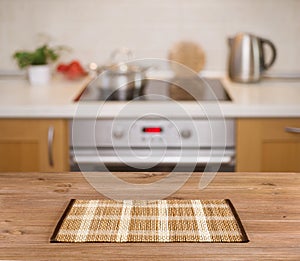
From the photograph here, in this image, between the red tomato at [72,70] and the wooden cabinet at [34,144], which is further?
the red tomato at [72,70]

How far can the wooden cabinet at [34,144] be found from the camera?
261cm

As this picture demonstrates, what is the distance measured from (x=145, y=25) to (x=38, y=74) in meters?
0.61

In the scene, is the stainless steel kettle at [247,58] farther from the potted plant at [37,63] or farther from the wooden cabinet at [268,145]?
the potted plant at [37,63]

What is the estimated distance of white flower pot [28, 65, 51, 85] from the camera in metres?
3.01

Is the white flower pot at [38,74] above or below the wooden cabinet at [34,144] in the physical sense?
A: above

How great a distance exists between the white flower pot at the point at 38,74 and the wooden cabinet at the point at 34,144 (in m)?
0.46

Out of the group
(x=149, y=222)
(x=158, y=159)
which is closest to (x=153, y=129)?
(x=158, y=159)

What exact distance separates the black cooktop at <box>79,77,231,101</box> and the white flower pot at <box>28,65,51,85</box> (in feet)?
0.83

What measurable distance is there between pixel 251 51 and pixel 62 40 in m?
0.96

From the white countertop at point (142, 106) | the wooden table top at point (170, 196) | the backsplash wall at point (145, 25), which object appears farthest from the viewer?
the backsplash wall at point (145, 25)

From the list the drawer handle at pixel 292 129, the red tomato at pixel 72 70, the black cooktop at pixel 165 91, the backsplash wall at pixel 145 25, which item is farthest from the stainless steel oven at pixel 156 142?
the backsplash wall at pixel 145 25

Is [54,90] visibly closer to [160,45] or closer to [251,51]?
[160,45]

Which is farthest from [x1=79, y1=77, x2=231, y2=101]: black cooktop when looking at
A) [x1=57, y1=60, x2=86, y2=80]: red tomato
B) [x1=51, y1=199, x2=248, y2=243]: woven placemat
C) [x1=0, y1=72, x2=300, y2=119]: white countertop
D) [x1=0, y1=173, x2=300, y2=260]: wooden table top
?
[x1=51, y1=199, x2=248, y2=243]: woven placemat

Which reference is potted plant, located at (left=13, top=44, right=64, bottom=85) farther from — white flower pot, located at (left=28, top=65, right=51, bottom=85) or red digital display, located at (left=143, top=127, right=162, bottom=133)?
red digital display, located at (left=143, top=127, right=162, bottom=133)
